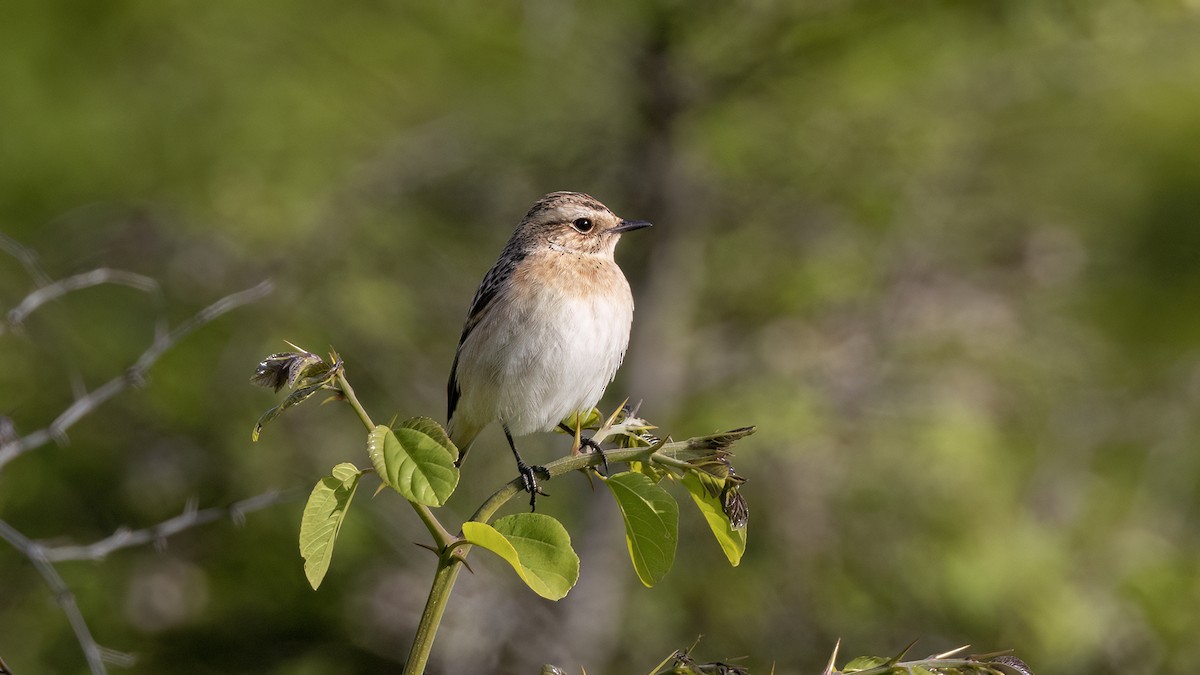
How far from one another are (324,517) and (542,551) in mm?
364

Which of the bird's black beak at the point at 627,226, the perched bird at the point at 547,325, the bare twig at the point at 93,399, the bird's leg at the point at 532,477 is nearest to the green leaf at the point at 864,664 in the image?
the bird's leg at the point at 532,477

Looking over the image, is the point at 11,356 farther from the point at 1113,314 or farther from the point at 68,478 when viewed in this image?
the point at 1113,314

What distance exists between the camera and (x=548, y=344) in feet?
16.1

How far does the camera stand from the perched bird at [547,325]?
4902 mm

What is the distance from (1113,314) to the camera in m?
12.6

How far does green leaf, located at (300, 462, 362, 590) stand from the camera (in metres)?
2.08

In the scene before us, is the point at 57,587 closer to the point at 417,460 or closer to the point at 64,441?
the point at 64,441

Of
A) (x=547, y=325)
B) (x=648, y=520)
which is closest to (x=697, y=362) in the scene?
(x=547, y=325)

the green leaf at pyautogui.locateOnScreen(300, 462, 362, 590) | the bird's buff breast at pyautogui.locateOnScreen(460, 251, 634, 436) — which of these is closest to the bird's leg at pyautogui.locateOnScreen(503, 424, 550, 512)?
the bird's buff breast at pyautogui.locateOnScreen(460, 251, 634, 436)

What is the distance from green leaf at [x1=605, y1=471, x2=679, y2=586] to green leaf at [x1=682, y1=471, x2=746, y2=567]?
0.21 feet

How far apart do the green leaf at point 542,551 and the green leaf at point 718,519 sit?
11.3 inches

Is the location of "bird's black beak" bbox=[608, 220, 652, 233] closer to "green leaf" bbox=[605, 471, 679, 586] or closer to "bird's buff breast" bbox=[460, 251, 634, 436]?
"bird's buff breast" bbox=[460, 251, 634, 436]

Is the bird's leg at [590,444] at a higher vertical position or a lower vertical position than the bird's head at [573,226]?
lower

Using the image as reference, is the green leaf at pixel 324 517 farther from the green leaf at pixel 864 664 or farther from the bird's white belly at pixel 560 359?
the bird's white belly at pixel 560 359
